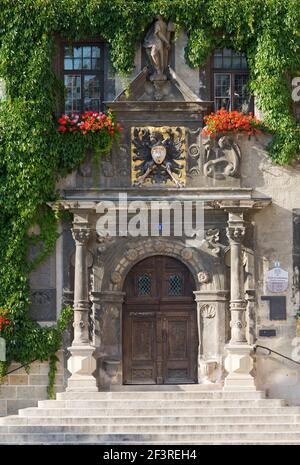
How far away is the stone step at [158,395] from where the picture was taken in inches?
920

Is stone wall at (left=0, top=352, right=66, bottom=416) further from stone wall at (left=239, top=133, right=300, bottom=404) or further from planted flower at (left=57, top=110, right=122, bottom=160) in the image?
planted flower at (left=57, top=110, right=122, bottom=160)

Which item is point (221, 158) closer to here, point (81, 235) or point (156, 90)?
point (156, 90)

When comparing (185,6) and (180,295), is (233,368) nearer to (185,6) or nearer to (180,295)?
(180,295)

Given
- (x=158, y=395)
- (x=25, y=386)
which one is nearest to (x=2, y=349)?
(x=25, y=386)

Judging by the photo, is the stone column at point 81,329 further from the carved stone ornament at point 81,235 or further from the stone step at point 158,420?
the stone step at point 158,420

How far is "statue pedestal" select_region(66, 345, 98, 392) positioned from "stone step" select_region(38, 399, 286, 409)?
1.73 ft

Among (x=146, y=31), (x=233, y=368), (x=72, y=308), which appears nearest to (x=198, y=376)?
(x=233, y=368)

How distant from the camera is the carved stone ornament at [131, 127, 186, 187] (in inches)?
963

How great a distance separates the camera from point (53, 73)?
2459 cm

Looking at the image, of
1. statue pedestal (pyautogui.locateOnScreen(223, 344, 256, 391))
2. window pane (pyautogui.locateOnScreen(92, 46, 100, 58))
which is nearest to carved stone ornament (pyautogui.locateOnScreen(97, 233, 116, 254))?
statue pedestal (pyautogui.locateOnScreen(223, 344, 256, 391))

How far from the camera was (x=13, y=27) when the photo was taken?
24422 mm

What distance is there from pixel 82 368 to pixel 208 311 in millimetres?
2576

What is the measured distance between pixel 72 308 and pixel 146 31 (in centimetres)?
537
